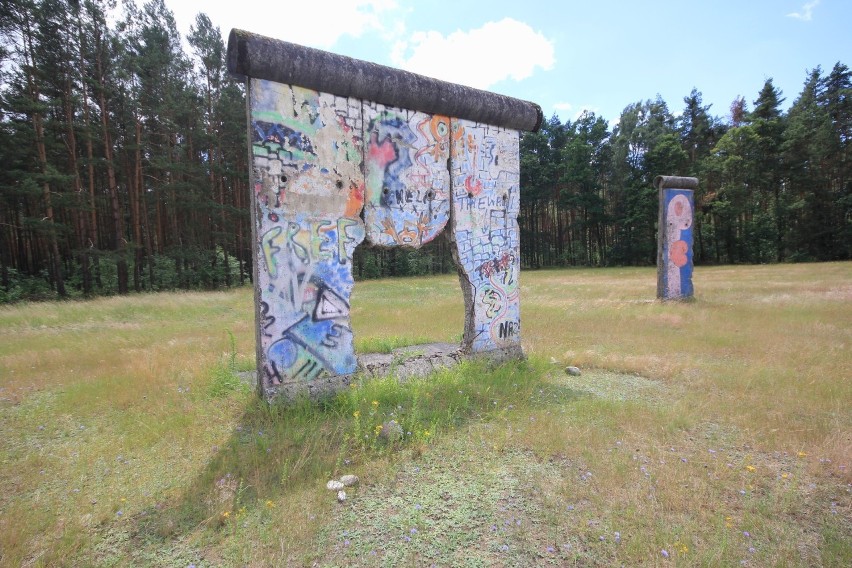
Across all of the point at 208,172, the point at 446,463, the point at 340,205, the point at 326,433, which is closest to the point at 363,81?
the point at 340,205

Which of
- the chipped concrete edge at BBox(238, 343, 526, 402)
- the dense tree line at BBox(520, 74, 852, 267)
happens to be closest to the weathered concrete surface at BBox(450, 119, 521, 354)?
the chipped concrete edge at BBox(238, 343, 526, 402)

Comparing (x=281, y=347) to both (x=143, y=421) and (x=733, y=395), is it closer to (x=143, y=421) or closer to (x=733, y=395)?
(x=143, y=421)

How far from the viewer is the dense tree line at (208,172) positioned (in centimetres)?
1742

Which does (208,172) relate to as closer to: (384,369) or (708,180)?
(384,369)

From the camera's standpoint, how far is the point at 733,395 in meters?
5.47

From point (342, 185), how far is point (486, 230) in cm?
250

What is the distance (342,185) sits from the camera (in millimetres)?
5270

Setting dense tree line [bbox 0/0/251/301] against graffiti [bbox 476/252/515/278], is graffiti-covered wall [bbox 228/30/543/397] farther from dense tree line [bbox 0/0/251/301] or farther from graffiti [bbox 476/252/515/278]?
dense tree line [bbox 0/0/251/301]

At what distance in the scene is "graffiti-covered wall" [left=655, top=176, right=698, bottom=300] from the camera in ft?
→ 44.7

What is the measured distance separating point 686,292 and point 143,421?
612 inches

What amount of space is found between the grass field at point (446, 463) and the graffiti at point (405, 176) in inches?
86.3

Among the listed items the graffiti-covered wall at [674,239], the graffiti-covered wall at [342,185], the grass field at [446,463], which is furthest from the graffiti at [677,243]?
the graffiti-covered wall at [342,185]

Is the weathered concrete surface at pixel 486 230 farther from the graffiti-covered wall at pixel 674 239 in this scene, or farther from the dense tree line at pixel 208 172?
the dense tree line at pixel 208 172

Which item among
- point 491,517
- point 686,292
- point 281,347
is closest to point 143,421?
point 281,347
